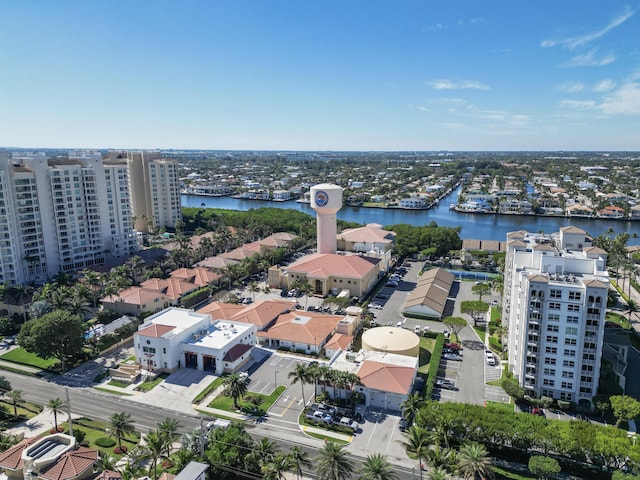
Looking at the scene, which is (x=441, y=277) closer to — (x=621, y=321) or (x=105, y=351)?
(x=621, y=321)

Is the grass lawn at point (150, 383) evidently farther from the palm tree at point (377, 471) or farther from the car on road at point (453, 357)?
the car on road at point (453, 357)

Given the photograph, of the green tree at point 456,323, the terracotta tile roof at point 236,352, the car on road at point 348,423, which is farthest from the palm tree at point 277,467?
the green tree at point 456,323

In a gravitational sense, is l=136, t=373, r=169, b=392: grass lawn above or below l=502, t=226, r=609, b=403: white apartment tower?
below

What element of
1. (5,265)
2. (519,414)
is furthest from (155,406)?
(5,265)

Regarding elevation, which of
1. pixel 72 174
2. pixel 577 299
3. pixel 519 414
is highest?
pixel 72 174

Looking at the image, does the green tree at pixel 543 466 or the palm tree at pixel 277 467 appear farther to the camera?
the green tree at pixel 543 466

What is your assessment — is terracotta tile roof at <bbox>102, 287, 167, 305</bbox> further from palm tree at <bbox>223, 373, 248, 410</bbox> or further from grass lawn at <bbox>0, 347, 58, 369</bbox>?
palm tree at <bbox>223, 373, 248, 410</bbox>

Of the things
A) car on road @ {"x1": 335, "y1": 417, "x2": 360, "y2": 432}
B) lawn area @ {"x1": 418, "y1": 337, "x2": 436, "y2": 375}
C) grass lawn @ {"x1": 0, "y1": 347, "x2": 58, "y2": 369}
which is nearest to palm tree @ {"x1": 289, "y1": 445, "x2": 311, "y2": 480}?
car on road @ {"x1": 335, "y1": 417, "x2": 360, "y2": 432}
